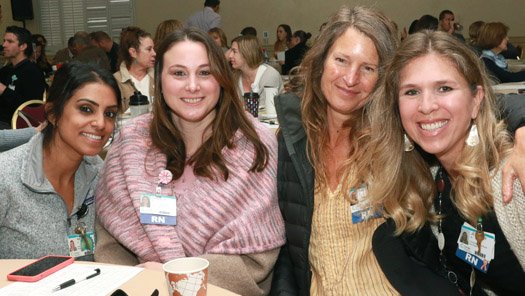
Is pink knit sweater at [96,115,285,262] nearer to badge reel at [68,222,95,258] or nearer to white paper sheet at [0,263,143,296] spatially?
badge reel at [68,222,95,258]

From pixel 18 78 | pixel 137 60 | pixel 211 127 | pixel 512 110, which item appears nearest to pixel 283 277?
pixel 211 127

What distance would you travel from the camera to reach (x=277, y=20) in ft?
38.9

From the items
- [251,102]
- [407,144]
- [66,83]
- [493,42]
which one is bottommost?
[251,102]

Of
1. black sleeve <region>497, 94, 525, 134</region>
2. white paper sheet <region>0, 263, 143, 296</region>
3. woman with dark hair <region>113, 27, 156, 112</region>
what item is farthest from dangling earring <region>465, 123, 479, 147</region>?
woman with dark hair <region>113, 27, 156, 112</region>

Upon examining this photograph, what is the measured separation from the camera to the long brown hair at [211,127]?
210 centimetres

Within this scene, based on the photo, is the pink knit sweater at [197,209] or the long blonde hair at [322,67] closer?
the pink knit sweater at [197,209]

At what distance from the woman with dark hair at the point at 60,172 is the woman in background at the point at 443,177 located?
42.3 inches

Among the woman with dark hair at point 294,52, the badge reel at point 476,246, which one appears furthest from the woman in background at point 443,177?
the woman with dark hair at point 294,52

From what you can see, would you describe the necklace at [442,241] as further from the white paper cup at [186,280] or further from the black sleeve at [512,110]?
the white paper cup at [186,280]

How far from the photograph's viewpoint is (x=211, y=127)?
86.5 inches

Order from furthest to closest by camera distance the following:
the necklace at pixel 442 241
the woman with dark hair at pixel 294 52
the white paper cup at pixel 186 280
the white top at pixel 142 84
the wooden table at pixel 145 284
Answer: the woman with dark hair at pixel 294 52 → the white top at pixel 142 84 → the necklace at pixel 442 241 → the wooden table at pixel 145 284 → the white paper cup at pixel 186 280

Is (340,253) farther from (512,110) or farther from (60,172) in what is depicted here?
(60,172)

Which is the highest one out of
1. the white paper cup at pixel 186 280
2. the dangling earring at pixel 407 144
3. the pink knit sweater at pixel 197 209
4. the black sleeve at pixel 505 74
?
the dangling earring at pixel 407 144

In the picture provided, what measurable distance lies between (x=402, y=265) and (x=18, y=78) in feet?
16.2
